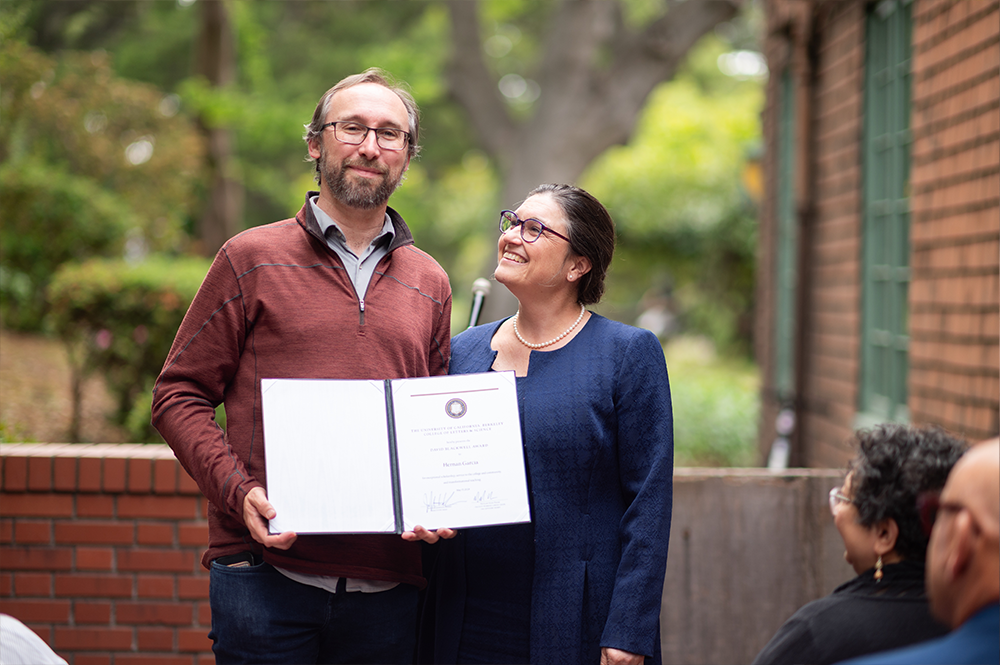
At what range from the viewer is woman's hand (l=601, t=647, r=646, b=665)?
236cm

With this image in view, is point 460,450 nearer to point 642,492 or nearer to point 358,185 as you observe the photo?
point 642,492

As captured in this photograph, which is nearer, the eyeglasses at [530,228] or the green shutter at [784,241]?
the eyeglasses at [530,228]

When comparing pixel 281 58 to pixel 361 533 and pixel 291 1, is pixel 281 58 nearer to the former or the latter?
pixel 291 1

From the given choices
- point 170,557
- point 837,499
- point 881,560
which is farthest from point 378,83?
point 170,557

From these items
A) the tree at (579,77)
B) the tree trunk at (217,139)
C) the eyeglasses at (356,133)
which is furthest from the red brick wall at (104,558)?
the tree trunk at (217,139)

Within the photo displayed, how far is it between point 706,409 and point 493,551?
31.9ft

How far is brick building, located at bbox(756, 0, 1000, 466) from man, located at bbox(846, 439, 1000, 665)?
286 centimetres

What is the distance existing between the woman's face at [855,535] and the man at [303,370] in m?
0.95

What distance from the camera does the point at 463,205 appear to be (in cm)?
2838

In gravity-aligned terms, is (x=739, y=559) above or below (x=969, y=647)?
below

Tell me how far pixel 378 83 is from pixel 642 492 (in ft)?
4.43

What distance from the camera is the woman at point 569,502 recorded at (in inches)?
96.1

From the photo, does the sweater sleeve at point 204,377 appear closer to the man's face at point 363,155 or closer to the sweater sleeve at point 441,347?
the man's face at point 363,155
